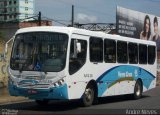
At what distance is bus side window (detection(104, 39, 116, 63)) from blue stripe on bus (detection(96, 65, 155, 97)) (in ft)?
1.40

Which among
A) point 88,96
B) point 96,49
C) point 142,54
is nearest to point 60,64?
point 88,96

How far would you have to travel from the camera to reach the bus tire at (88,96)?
1897 centimetres

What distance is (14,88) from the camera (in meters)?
18.1

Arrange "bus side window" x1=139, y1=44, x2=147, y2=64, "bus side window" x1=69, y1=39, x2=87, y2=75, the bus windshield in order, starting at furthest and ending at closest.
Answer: "bus side window" x1=139, y1=44, x2=147, y2=64
"bus side window" x1=69, y1=39, x2=87, y2=75
the bus windshield

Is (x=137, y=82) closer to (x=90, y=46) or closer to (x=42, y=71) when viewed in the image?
(x=90, y=46)

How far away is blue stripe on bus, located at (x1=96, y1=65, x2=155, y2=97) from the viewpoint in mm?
20484

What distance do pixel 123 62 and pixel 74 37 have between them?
4.82 metres

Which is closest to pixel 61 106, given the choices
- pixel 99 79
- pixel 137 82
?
pixel 99 79

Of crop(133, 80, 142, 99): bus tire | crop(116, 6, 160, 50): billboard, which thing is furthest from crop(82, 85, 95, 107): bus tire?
crop(116, 6, 160, 50): billboard

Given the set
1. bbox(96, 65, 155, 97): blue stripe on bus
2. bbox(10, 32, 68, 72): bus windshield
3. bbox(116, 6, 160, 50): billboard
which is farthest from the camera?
bbox(116, 6, 160, 50): billboard

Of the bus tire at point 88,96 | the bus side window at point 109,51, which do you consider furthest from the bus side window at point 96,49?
the bus tire at point 88,96

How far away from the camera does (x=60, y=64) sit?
1758 centimetres

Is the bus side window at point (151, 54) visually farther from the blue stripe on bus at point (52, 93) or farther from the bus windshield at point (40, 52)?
A: the blue stripe on bus at point (52, 93)

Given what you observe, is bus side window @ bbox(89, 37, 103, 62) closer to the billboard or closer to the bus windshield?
the bus windshield
